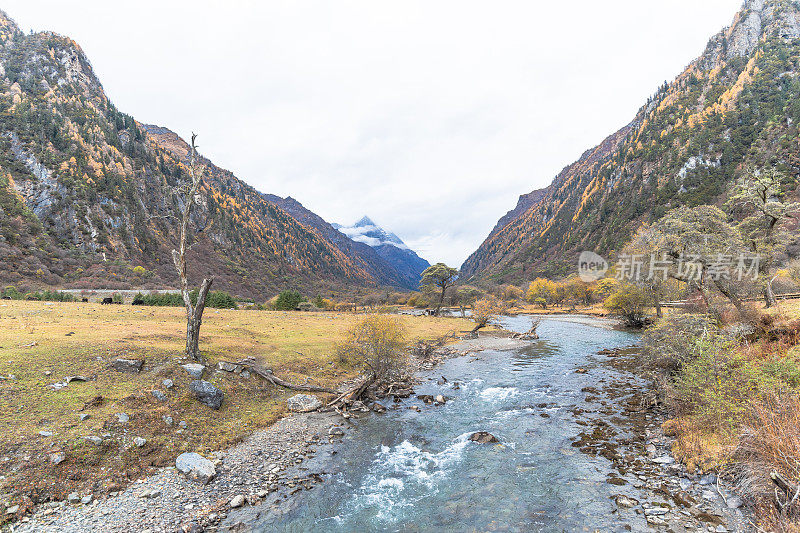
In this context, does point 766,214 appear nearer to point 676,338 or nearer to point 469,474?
point 676,338

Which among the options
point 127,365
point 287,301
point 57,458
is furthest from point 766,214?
point 287,301

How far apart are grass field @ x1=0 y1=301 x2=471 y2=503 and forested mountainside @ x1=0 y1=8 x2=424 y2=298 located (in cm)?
4034

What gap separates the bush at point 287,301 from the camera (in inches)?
2849

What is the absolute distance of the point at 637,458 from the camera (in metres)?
12.9

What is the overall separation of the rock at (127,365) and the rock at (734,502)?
24.6 metres

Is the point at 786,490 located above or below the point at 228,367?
above

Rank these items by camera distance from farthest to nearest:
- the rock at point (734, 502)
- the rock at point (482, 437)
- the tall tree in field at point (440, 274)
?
the tall tree in field at point (440, 274), the rock at point (482, 437), the rock at point (734, 502)

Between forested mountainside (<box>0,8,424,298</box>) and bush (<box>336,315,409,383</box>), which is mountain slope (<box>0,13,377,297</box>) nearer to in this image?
forested mountainside (<box>0,8,424,298</box>)

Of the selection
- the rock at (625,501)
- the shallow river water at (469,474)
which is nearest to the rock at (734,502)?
the rock at (625,501)

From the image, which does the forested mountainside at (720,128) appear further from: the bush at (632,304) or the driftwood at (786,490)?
the driftwood at (786,490)

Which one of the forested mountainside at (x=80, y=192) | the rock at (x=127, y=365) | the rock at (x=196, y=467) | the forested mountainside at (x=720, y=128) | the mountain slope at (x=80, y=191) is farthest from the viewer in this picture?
the forested mountainside at (x=720, y=128)

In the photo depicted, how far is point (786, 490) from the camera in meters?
7.70

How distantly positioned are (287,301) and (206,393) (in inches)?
2372

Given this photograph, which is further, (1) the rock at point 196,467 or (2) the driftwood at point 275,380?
(2) the driftwood at point 275,380
